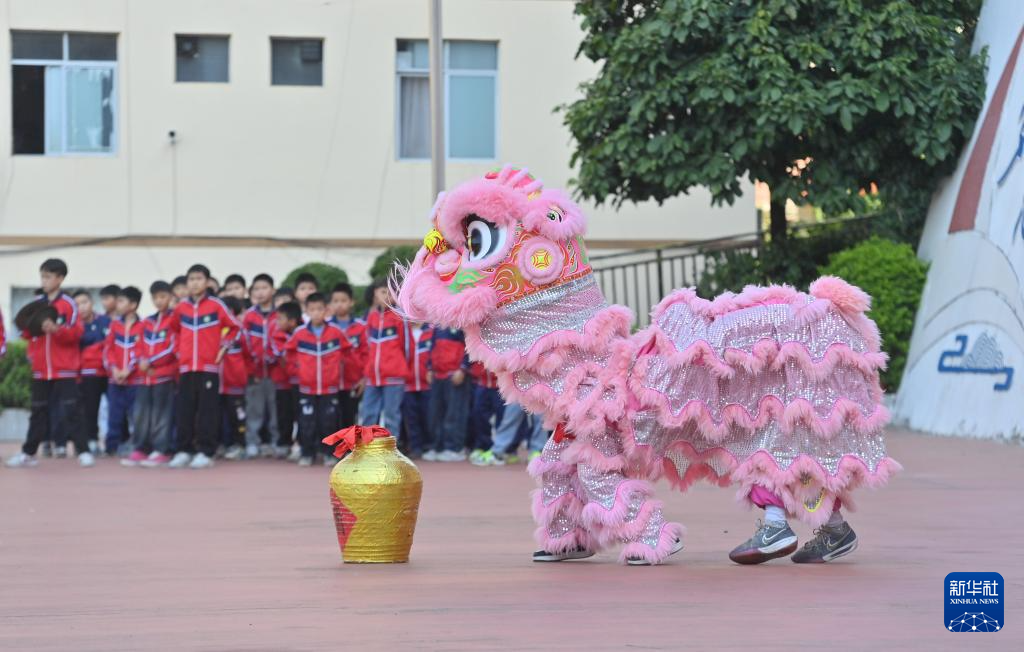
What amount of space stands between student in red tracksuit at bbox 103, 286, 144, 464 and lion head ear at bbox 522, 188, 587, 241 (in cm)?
838

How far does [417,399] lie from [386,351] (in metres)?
0.74

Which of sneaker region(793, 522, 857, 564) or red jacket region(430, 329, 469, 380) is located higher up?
red jacket region(430, 329, 469, 380)

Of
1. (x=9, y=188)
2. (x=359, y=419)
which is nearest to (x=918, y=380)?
(x=359, y=419)

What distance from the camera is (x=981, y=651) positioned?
16.0 feet

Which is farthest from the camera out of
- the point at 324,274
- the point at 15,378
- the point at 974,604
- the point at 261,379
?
the point at 324,274

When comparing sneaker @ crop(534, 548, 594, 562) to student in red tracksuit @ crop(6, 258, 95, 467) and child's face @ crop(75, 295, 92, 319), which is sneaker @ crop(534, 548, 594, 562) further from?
child's face @ crop(75, 295, 92, 319)

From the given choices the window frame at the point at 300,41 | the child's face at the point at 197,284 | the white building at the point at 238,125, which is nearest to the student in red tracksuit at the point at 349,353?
the child's face at the point at 197,284

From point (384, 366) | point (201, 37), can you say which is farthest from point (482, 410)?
point (201, 37)

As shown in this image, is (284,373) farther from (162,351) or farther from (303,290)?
(303,290)

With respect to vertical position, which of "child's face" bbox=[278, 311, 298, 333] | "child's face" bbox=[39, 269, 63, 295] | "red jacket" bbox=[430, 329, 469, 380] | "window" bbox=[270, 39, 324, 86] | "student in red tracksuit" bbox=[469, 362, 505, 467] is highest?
"window" bbox=[270, 39, 324, 86]

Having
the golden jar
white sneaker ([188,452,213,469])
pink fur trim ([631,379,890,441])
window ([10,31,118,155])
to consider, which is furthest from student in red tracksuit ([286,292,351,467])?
window ([10,31,118,155])

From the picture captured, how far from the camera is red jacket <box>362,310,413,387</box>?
46.6ft

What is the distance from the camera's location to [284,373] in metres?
14.8

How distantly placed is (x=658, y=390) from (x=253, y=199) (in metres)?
15.2
